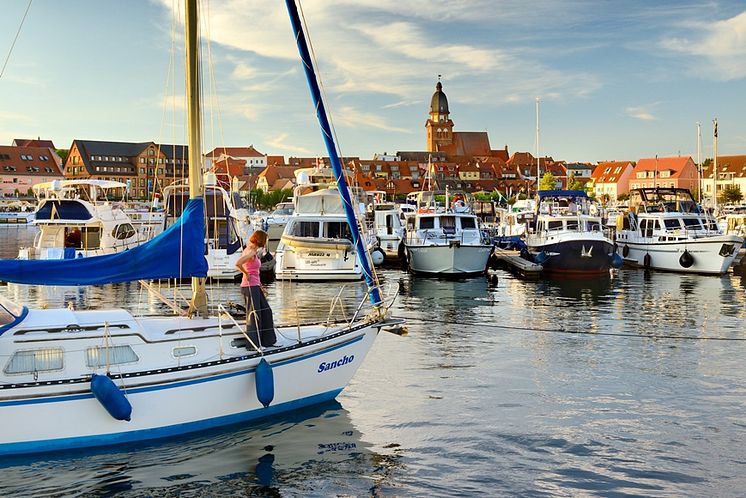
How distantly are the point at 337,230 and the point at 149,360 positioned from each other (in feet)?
70.4

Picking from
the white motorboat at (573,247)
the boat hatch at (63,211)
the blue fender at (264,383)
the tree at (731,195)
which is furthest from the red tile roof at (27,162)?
the blue fender at (264,383)

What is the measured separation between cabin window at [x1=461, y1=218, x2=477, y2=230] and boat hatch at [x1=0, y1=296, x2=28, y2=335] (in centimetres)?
2890

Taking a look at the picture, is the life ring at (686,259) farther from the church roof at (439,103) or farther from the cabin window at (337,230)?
the church roof at (439,103)

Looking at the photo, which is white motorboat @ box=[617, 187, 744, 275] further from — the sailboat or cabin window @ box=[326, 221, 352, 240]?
the sailboat

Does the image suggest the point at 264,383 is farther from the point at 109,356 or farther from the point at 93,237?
the point at 93,237

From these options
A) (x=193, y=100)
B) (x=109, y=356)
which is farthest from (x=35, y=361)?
(x=193, y=100)

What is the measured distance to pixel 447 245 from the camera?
35.2m

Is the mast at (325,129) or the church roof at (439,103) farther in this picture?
the church roof at (439,103)

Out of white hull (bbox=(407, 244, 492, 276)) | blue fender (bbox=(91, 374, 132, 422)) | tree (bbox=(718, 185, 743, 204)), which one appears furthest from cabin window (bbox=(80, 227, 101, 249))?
tree (bbox=(718, 185, 743, 204))

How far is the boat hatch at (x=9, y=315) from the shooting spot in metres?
10.7

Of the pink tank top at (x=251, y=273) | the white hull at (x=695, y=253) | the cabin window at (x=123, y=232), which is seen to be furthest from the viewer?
the white hull at (x=695, y=253)

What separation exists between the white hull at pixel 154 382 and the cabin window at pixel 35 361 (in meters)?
0.08

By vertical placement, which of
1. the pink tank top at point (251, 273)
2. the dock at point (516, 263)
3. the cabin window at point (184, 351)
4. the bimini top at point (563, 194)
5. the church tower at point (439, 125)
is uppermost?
the church tower at point (439, 125)

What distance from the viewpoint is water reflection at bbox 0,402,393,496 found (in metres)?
9.85
